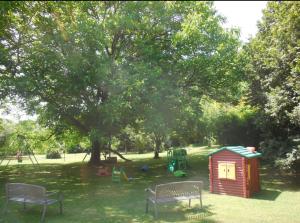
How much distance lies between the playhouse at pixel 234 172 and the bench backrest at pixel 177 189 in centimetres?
235

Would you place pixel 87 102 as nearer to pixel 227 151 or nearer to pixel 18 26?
pixel 18 26

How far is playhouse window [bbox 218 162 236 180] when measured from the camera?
42.5 feet

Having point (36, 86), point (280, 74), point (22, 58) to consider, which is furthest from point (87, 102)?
point (280, 74)

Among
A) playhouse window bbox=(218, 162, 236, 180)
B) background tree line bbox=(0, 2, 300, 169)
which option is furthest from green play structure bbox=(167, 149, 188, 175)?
playhouse window bbox=(218, 162, 236, 180)

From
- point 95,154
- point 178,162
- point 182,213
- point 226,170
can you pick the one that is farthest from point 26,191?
point 95,154

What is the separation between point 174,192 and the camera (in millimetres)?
10617

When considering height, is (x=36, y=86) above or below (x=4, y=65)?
below

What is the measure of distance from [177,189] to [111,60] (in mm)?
9982

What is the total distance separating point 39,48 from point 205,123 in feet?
55.9

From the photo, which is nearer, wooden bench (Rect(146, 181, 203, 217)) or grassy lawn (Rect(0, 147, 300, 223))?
grassy lawn (Rect(0, 147, 300, 223))

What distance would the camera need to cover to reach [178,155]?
21891 mm

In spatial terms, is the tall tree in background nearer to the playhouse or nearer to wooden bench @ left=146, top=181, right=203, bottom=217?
the playhouse

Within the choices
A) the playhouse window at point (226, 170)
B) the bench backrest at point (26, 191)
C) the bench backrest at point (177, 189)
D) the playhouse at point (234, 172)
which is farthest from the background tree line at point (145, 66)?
the bench backrest at point (26, 191)

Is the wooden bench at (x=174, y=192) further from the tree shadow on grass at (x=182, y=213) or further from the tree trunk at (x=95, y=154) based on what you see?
the tree trunk at (x=95, y=154)
